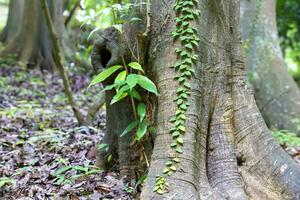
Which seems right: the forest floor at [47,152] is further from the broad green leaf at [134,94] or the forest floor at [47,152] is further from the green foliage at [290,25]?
the green foliage at [290,25]

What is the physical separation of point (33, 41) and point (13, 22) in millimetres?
995

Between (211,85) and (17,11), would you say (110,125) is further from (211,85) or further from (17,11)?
(17,11)

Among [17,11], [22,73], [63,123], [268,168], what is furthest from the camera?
[17,11]

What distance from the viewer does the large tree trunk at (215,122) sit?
312 centimetres

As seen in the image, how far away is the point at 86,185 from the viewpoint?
3.55 m

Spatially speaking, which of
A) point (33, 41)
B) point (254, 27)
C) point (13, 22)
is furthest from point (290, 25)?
point (13, 22)

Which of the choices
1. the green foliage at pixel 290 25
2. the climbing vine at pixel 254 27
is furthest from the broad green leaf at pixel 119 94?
the green foliage at pixel 290 25

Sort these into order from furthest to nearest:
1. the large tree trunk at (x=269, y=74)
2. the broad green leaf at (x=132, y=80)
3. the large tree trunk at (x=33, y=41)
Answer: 1. the large tree trunk at (x=33, y=41)
2. the large tree trunk at (x=269, y=74)
3. the broad green leaf at (x=132, y=80)

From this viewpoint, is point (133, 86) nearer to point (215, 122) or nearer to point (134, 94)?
point (134, 94)

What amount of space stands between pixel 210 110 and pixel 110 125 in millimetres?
1006

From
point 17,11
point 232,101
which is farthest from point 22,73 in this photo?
point 232,101

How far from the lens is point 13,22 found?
38.4ft

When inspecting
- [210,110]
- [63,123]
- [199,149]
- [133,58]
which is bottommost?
[63,123]

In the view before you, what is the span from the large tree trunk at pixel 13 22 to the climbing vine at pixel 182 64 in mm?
8902
